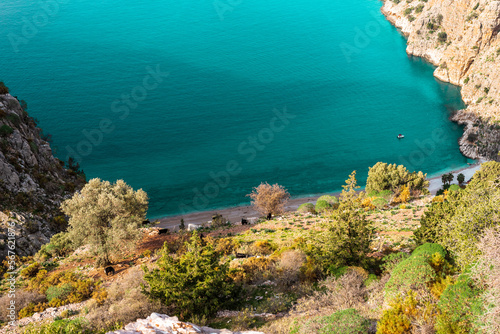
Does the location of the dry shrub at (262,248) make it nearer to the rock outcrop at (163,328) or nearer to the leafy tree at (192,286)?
the leafy tree at (192,286)

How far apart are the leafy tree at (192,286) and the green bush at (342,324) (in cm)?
568

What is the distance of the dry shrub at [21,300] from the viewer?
888 inches

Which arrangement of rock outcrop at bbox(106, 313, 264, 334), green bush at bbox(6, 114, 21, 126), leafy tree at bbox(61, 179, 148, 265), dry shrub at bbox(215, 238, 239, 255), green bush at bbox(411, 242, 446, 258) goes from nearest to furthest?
rock outcrop at bbox(106, 313, 264, 334) → green bush at bbox(411, 242, 446, 258) → leafy tree at bbox(61, 179, 148, 265) → dry shrub at bbox(215, 238, 239, 255) → green bush at bbox(6, 114, 21, 126)

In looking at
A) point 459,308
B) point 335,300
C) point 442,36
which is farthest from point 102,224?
point 442,36

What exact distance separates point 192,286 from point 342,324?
8300mm

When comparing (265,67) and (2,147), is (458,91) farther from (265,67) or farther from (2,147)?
(2,147)

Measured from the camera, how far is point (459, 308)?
14750 millimetres

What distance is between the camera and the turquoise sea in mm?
74188

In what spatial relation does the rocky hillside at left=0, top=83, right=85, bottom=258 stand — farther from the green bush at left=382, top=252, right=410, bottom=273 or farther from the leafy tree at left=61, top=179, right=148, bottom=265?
the green bush at left=382, top=252, right=410, bottom=273

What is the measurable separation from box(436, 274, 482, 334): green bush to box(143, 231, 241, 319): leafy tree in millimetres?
10317

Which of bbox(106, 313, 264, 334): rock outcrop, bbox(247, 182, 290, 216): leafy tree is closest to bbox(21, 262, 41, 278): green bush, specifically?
bbox(106, 313, 264, 334): rock outcrop

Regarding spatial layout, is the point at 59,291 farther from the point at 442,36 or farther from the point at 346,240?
the point at 442,36

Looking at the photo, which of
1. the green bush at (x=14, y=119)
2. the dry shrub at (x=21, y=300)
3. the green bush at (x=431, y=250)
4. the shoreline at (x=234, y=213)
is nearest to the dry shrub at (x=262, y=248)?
the green bush at (x=431, y=250)

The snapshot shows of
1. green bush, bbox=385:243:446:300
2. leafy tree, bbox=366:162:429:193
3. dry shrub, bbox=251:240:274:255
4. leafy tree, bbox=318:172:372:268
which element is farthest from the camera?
leafy tree, bbox=366:162:429:193
